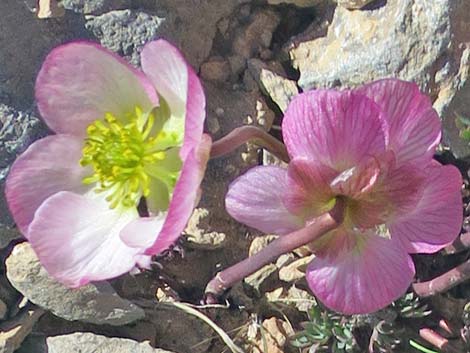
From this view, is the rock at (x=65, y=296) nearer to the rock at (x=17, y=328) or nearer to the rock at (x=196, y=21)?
the rock at (x=17, y=328)

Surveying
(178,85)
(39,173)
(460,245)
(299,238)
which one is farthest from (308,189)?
(460,245)

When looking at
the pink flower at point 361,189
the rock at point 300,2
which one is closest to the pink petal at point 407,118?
the pink flower at point 361,189

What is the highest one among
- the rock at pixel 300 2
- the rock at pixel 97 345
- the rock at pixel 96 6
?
the rock at pixel 96 6

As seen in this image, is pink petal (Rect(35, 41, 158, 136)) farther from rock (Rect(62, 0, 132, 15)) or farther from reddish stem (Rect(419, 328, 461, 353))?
reddish stem (Rect(419, 328, 461, 353))

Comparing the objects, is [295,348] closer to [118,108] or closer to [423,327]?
[423,327]

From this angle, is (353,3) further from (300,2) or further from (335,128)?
(335,128)

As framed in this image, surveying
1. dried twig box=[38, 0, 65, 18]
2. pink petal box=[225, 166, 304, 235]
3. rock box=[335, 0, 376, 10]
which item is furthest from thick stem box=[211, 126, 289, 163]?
dried twig box=[38, 0, 65, 18]

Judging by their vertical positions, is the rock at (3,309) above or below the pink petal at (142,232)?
below

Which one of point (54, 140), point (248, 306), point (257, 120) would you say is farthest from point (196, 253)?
point (54, 140)
